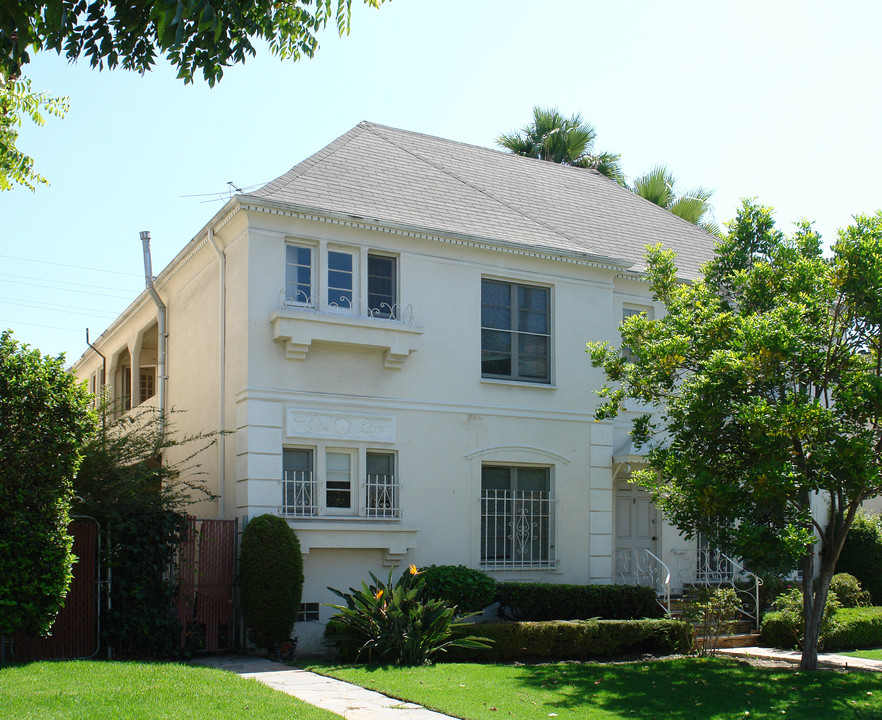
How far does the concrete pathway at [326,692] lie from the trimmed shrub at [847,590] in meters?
10.6

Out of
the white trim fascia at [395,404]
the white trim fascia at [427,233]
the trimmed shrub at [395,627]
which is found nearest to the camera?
the trimmed shrub at [395,627]

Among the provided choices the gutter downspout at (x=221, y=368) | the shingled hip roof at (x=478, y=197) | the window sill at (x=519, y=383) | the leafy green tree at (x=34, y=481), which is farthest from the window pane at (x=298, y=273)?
the leafy green tree at (x=34, y=481)

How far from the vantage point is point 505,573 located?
15.8 meters

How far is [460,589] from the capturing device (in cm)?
1379

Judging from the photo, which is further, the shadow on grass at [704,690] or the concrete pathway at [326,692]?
the shadow on grass at [704,690]

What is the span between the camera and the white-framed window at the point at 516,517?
15.9 m

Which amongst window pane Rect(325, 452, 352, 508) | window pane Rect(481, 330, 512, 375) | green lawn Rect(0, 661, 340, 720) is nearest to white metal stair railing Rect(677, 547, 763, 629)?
window pane Rect(481, 330, 512, 375)

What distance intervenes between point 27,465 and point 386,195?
7.66 metres

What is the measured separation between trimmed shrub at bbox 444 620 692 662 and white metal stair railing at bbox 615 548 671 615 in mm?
2755

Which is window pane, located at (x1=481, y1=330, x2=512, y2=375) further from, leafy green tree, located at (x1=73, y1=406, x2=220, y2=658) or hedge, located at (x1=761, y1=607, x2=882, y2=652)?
hedge, located at (x1=761, y1=607, x2=882, y2=652)

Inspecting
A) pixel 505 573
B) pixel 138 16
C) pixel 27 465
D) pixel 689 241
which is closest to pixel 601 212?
pixel 689 241

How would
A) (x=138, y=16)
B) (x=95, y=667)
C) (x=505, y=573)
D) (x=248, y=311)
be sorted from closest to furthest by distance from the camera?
(x=138, y=16) → (x=95, y=667) → (x=248, y=311) → (x=505, y=573)

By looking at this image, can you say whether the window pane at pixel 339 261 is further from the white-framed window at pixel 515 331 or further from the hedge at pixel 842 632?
the hedge at pixel 842 632

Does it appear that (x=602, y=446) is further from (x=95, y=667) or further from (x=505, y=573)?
(x=95, y=667)
